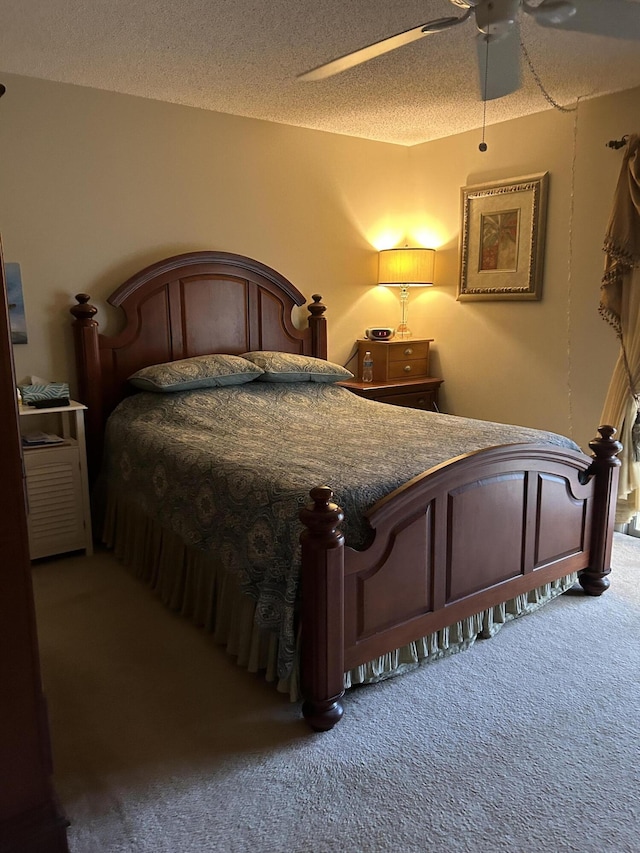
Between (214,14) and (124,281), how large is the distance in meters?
1.58

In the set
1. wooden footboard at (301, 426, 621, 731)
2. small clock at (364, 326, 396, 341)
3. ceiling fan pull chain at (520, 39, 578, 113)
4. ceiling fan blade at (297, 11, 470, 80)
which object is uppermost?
ceiling fan pull chain at (520, 39, 578, 113)

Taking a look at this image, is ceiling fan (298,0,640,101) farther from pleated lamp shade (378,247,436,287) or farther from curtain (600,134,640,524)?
pleated lamp shade (378,247,436,287)

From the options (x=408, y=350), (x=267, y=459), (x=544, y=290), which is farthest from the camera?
(x=408, y=350)

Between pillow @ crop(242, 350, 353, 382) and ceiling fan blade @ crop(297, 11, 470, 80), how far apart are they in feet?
5.36

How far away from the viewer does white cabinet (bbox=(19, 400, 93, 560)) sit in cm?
323

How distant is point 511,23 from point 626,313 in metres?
1.97

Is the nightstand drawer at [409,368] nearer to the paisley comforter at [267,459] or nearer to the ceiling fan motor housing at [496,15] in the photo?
the paisley comforter at [267,459]

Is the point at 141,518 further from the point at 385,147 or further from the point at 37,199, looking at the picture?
the point at 385,147

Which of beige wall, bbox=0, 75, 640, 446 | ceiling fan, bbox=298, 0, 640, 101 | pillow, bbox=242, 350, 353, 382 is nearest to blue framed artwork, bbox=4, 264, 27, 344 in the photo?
beige wall, bbox=0, 75, 640, 446

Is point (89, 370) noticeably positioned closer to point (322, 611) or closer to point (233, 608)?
point (233, 608)

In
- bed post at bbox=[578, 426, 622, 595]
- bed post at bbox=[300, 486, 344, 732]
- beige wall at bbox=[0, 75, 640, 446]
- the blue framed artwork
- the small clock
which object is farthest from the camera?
the small clock

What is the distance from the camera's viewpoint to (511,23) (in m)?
2.08

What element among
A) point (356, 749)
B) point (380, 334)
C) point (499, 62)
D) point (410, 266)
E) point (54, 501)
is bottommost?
point (356, 749)

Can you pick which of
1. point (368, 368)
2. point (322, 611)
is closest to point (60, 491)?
point (322, 611)
